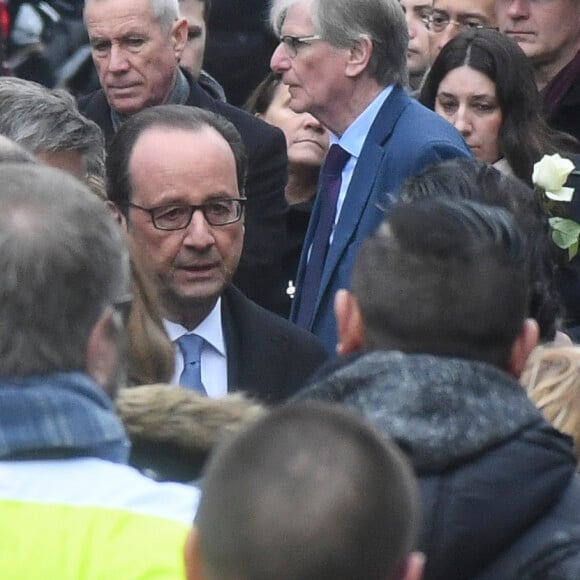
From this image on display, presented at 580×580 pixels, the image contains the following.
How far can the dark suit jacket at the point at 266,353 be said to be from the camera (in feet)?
12.4

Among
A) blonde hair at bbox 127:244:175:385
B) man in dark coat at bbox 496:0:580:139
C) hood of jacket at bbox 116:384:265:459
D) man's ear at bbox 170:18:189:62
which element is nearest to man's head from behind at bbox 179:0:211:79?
man's ear at bbox 170:18:189:62

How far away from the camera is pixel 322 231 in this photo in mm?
5195

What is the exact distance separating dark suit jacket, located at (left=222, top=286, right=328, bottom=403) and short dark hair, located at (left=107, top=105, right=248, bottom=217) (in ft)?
1.47

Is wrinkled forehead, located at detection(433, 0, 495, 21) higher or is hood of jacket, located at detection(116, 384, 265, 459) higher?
hood of jacket, located at detection(116, 384, 265, 459)

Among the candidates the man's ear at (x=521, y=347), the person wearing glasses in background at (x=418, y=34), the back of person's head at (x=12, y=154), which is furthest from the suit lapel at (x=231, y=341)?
the person wearing glasses in background at (x=418, y=34)

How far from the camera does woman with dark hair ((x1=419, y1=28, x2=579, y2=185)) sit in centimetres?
555

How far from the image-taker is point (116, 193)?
4199 mm

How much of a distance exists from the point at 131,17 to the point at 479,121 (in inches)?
53.6

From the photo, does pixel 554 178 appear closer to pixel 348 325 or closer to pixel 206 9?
pixel 348 325

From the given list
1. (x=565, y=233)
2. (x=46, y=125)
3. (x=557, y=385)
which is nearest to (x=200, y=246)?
(x=46, y=125)

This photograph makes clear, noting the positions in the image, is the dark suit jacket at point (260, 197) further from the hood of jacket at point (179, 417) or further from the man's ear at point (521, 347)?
the man's ear at point (521, 347)

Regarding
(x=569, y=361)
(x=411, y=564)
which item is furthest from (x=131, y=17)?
(x=411, y=564)

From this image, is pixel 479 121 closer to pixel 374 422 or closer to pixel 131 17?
pixel 131 17

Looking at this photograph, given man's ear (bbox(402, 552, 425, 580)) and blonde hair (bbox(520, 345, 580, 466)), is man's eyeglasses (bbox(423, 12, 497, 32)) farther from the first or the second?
man's ear (bbox(402, 552, 425, 580))
